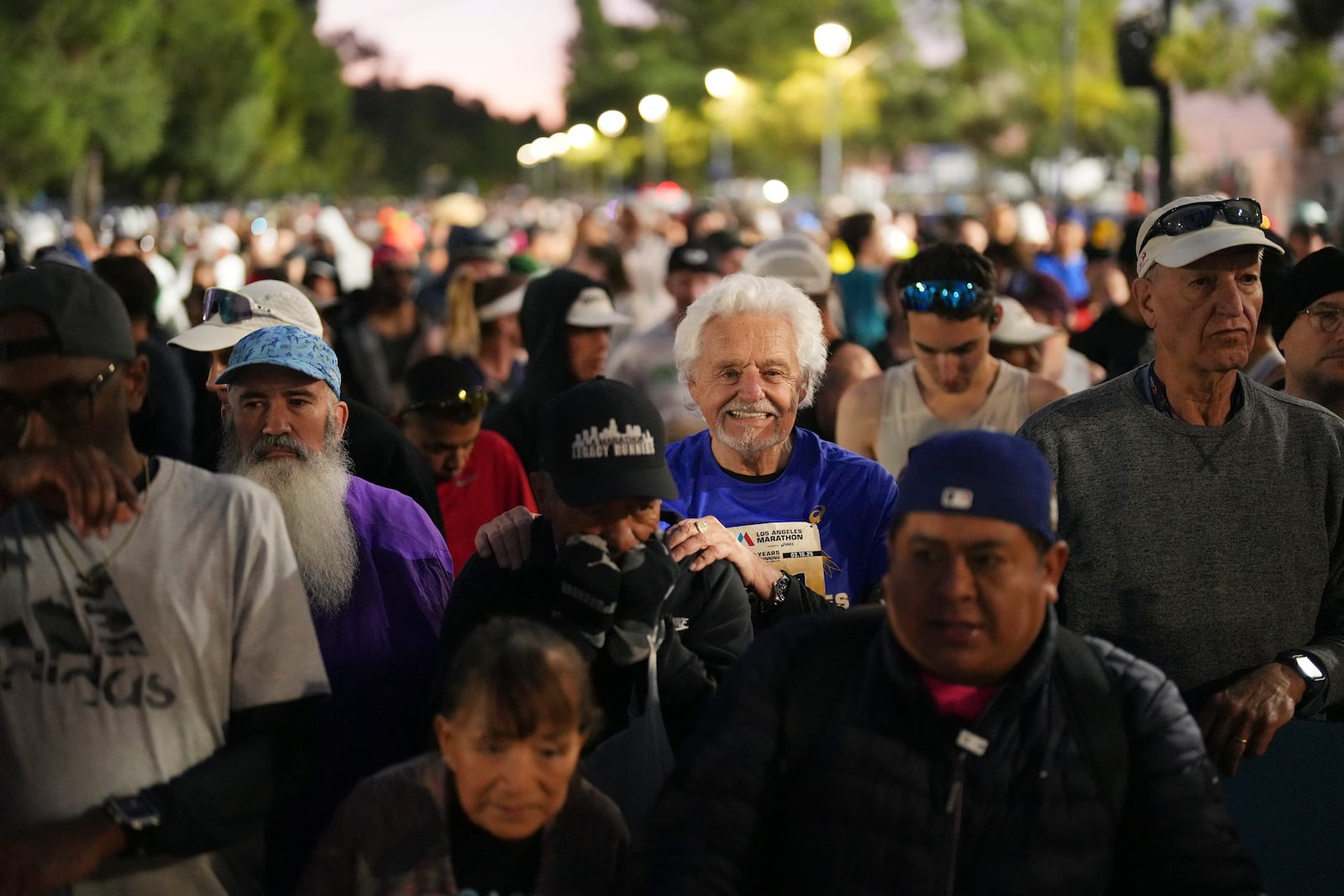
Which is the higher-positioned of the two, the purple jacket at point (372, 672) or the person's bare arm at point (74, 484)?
the person's bare arm at point (74, 484)

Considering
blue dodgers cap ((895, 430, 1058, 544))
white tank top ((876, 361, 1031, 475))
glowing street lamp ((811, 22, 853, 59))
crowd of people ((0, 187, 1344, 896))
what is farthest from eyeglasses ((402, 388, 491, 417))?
glowing street lamp ((811, 22, 853, 59))

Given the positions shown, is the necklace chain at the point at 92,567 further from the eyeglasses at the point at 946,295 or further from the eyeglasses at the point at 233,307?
the eyeglasses at the point at 946,295

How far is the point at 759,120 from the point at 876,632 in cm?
8972

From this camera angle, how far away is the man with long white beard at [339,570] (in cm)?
389

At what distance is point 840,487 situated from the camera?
4.59 m

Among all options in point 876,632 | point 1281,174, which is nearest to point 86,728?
point 876,632

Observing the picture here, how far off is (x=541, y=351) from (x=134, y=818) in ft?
16.2

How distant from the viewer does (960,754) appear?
2.89 m

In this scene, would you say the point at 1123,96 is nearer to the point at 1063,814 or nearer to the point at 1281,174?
the point at 1281,174

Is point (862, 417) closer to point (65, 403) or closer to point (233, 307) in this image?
point (233, 307)

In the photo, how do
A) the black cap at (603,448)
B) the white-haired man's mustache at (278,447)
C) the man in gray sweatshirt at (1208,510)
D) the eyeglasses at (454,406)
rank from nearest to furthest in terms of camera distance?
the black cap at (603,448), the man in gray sweatshirt at (1208,510), the white-haired man's mustache at (278,447), the eyeglasses at (454,406)

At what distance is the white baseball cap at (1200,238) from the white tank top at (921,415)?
1.62 m

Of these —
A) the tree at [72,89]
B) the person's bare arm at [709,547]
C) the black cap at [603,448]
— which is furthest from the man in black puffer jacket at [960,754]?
the tree at [72,89]

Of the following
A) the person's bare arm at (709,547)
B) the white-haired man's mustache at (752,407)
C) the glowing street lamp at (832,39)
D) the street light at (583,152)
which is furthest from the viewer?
the street light at (583,152)
